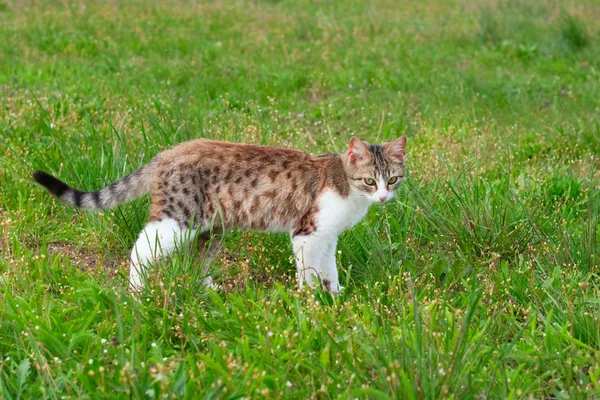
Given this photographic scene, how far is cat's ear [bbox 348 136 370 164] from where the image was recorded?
5.11 metres

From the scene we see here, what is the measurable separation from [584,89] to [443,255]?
19.1ft

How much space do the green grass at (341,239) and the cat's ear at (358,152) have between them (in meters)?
0.58

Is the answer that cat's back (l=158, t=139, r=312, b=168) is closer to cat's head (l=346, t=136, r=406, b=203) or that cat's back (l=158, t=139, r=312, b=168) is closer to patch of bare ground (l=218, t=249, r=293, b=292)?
cat's head (l=346, t=136, r=406, b=203)

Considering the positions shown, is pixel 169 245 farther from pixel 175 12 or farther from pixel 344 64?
pixel 175 12

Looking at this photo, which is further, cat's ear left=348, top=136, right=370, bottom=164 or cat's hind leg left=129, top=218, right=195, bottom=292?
cat's ear left=348, top=136, right=370, bottom=164

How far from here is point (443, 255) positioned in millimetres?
5113

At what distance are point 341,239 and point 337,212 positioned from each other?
16.4 inches

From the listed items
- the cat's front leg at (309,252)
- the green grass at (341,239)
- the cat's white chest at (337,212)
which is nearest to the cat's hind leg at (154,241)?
the green grass at (341,239)

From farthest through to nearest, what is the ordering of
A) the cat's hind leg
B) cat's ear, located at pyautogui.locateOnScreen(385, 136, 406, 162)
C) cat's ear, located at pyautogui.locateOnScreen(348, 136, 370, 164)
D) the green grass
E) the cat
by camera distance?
cat's ear, located at pyautogui.locateOnScreen(385, 136, 406, 162)
cat's ear, located at pyautogui.locateOnScreen(348, 136, 370, 164)
the cat
the cat's hind leg
the green grass

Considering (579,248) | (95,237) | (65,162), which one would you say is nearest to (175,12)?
(65,162)

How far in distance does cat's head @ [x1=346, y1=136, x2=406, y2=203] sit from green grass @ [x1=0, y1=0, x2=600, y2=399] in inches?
14.7

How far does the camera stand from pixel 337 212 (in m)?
5.02

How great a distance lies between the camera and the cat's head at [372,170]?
508 centimetres

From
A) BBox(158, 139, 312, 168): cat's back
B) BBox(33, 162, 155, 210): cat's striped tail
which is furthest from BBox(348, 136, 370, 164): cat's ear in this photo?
BBox(33, 162, 155, 210): cat's striped tail
